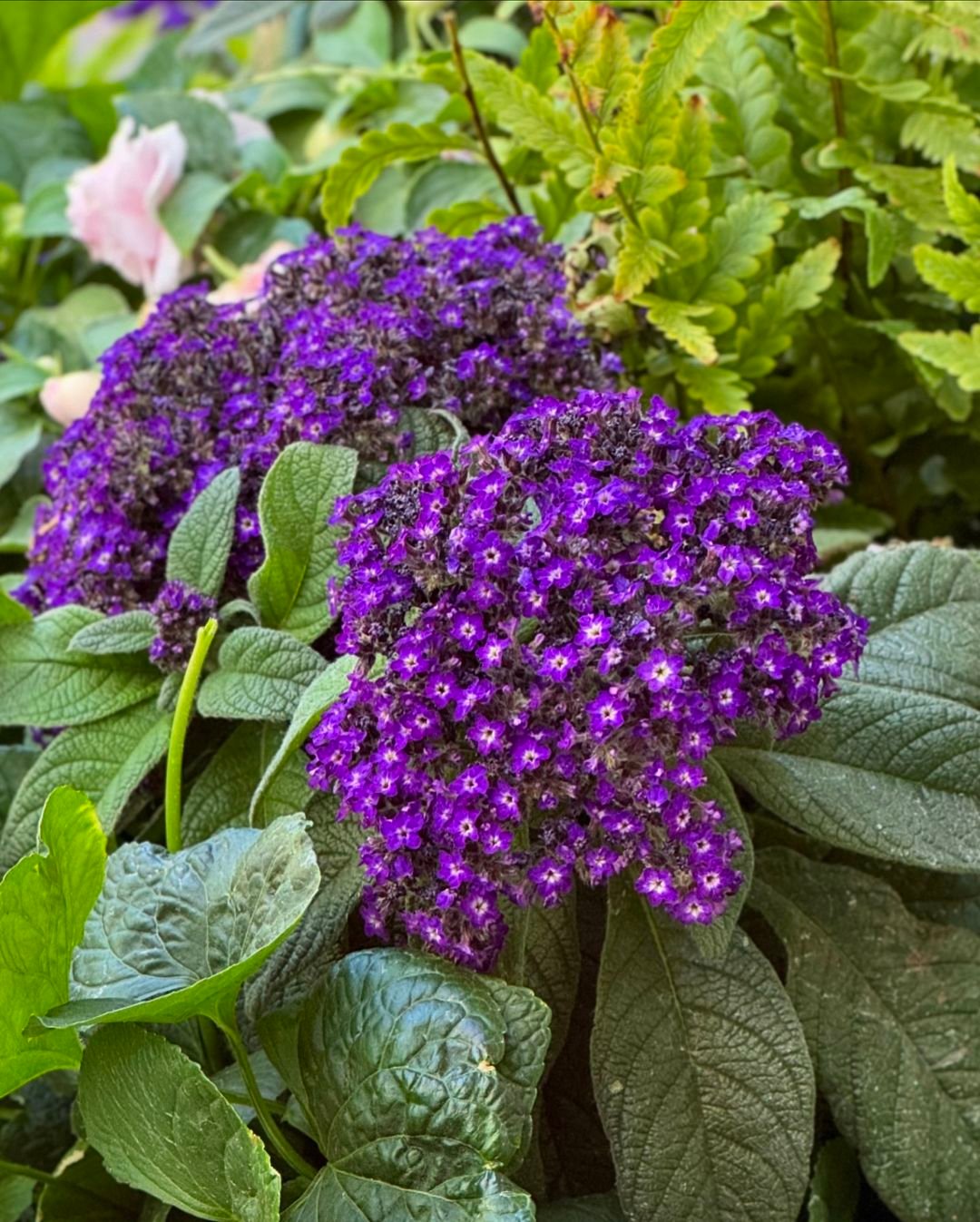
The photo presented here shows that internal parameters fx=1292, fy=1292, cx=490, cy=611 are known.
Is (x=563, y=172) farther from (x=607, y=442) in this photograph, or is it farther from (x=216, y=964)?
(x=216, y=964)

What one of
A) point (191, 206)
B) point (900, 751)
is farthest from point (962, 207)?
point (191, 206)

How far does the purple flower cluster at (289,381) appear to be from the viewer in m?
0.76

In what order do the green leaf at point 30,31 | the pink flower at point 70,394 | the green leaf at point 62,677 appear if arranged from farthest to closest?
the green leaf at point 30,31, the pink flower at point 70,394, the green leaf at point 62,677

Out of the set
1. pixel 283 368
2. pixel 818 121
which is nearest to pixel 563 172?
pixel 818 121

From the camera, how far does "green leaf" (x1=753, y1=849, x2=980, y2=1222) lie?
640 mm

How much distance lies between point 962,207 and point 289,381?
0.43 m

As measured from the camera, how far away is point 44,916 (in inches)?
21.6

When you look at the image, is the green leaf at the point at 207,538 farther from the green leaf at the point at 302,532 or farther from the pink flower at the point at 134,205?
the pink flower at the point at 134,205

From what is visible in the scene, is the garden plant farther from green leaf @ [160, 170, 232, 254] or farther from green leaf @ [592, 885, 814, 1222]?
green leaf @ [160, 170, 232, 254]

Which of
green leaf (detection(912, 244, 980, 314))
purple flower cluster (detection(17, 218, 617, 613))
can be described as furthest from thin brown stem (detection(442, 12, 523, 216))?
green leaf (detection(912, 244, 980, 314))

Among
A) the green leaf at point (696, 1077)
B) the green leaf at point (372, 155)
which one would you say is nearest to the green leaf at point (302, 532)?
the green leaf at point (696, 1077)

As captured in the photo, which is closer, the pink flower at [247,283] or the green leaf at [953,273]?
the green leaf at [953,273]

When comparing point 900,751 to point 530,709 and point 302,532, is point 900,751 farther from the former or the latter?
point 302,532

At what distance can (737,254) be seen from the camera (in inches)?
35.1
